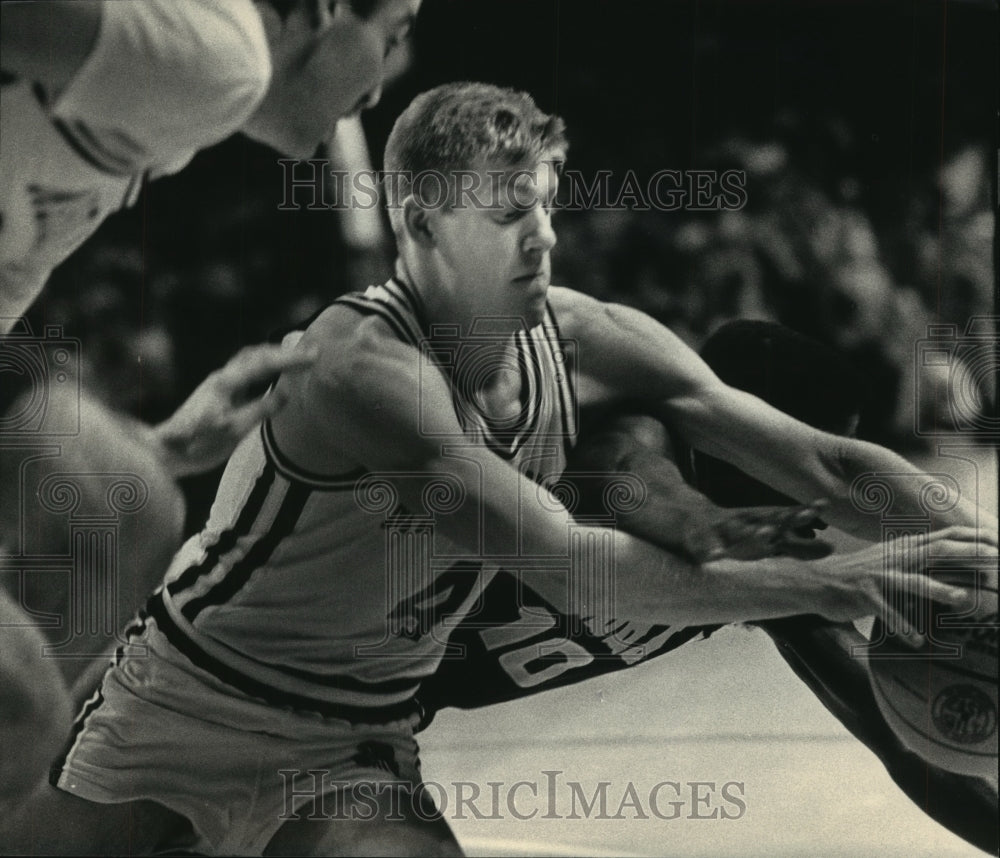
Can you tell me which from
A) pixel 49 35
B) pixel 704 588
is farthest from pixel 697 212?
pixel 49 35

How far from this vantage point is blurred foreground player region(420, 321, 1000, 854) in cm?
282

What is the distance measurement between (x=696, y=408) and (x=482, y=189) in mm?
670

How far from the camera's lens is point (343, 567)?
2.79m

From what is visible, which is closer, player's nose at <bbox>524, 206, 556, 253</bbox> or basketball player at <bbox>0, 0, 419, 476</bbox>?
basketball player at <bbox>0, 0, 419, 476</bbox>

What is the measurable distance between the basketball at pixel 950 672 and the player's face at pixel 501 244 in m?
1.07

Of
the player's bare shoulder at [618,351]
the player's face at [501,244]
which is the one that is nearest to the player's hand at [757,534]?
the player's bare shoulder at [618,351]

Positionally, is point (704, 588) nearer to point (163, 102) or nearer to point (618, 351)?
point (618, 351)

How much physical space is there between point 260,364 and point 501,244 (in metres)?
0.58

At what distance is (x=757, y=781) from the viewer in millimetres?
2887

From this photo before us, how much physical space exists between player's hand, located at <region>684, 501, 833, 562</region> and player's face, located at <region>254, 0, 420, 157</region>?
3.84 ft

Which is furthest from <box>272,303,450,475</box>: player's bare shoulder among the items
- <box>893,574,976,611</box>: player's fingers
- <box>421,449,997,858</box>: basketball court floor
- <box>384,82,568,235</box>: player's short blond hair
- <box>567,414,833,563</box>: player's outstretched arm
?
<box>893,574,976,611</box>: player's fingers

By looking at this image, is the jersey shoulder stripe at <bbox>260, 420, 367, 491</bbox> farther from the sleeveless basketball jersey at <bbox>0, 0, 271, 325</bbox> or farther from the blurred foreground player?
the sleeveless basketball jersey at <bbox>0, 0, 271, 325</bbox>

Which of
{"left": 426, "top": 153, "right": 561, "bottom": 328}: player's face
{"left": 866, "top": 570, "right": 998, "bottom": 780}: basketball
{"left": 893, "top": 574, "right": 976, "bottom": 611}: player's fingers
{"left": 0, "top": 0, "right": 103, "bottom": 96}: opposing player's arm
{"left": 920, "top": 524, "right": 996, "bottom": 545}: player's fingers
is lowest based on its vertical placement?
{"left": 866, "top": 570, "right": 998, "bottom": 780}: basketball

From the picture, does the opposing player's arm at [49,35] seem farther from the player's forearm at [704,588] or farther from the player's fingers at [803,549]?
the player's fingers at [803,549]
